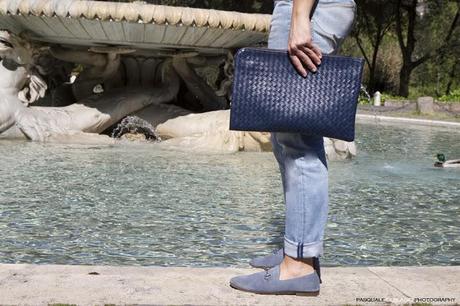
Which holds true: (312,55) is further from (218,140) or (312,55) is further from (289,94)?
(218,140)

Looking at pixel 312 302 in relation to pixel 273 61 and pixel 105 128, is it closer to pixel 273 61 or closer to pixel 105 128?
pixel 273 61

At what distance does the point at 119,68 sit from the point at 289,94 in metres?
7.73

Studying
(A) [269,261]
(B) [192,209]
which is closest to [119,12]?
(B) [192,209]

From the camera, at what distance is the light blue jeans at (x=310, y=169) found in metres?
2.32

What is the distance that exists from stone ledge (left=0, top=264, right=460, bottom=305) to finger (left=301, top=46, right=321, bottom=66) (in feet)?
2.62

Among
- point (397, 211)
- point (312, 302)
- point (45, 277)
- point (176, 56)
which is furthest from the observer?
point (176, 56)

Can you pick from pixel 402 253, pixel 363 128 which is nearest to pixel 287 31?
pixel 402 253

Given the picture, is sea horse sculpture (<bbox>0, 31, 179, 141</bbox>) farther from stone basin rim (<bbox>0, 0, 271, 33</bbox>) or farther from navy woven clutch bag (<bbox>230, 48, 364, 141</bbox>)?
navy woven clutch bag (<bbox>230, 48, 364, 141</bbox>)

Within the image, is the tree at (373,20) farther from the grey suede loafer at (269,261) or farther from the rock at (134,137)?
the grey suede loafer at (269,261)

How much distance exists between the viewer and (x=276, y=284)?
231 centimetres

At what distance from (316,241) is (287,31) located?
756 mm

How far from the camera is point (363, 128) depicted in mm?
13578

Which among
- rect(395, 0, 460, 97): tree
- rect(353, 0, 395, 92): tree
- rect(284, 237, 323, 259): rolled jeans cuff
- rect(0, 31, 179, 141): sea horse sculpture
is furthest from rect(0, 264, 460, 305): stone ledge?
rect(353, 0, 395, 92): tree

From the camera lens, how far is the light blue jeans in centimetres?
232
